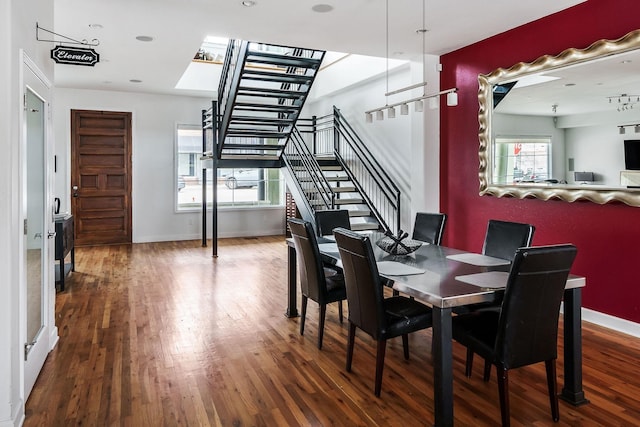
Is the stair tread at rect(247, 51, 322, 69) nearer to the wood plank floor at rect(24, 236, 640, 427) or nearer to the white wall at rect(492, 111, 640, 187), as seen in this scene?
the white wall at rect(492, 111, 640, 187)

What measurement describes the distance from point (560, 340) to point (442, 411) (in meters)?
1.79

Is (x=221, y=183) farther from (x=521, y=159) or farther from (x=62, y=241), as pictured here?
(x=521, y=159)

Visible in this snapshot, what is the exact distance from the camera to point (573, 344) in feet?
8.46

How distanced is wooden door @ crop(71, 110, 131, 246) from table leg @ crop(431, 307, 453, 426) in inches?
303

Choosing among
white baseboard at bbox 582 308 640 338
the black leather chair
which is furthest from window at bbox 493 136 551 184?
the black leather chair

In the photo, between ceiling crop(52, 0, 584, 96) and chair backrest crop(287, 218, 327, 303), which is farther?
ceiling crop(52, 0, 584, 96)

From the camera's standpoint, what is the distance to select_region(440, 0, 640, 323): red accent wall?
12.3 feet

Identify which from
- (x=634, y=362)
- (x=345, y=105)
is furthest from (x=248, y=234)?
(x=634, y=362)

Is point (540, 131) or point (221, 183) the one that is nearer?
point (540, 131)

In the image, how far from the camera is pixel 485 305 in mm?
3172

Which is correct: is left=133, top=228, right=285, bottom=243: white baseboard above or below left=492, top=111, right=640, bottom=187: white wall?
below

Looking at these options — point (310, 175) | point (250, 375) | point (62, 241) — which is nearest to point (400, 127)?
point (310, 175)

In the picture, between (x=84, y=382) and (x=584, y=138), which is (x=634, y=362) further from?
(x=84, y=382)

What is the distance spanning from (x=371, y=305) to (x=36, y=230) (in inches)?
87.7
